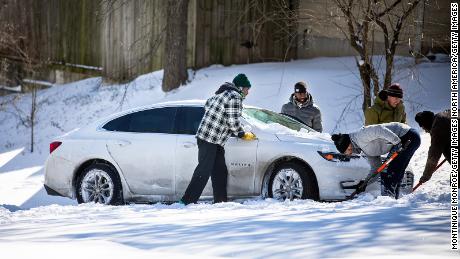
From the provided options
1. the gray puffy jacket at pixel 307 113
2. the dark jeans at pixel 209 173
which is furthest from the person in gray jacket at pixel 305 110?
the dark jeans at pixel 209 173

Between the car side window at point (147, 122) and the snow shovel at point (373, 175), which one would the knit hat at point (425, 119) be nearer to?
the snow shovel at point (373, 175)

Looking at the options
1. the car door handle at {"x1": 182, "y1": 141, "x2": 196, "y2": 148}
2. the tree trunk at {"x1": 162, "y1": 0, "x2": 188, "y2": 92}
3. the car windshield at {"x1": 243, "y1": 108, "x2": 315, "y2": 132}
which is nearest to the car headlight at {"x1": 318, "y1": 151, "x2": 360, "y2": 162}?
the car windshield at {"x1": 243, "y1": 108, "x2": 315, "y2": 132}

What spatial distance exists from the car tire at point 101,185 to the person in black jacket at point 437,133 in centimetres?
387

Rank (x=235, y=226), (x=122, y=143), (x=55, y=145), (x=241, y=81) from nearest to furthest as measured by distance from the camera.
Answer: (x=235, y=226), (x=241, y=81), (x=122, y=143), (x=55, y=145)

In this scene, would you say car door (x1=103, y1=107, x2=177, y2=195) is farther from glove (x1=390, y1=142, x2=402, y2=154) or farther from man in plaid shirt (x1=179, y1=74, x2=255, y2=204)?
glove (x1=390, y1=142, x2=402, y2=154)

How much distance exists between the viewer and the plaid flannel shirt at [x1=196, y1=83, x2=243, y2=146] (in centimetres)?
995

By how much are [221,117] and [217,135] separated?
0.71 feet

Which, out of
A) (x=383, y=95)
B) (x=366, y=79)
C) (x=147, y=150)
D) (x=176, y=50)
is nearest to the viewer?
(x=147, y=150)

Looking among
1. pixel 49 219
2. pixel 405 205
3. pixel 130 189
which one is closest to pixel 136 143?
pixel 130 189

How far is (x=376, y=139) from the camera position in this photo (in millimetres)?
9664

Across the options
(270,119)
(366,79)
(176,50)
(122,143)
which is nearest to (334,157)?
(270,119)

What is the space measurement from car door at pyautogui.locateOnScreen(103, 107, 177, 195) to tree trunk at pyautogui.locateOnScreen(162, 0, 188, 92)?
805cm

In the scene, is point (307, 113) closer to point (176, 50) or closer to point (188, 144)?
point (188, 144)

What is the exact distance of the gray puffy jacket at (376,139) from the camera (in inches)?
371
